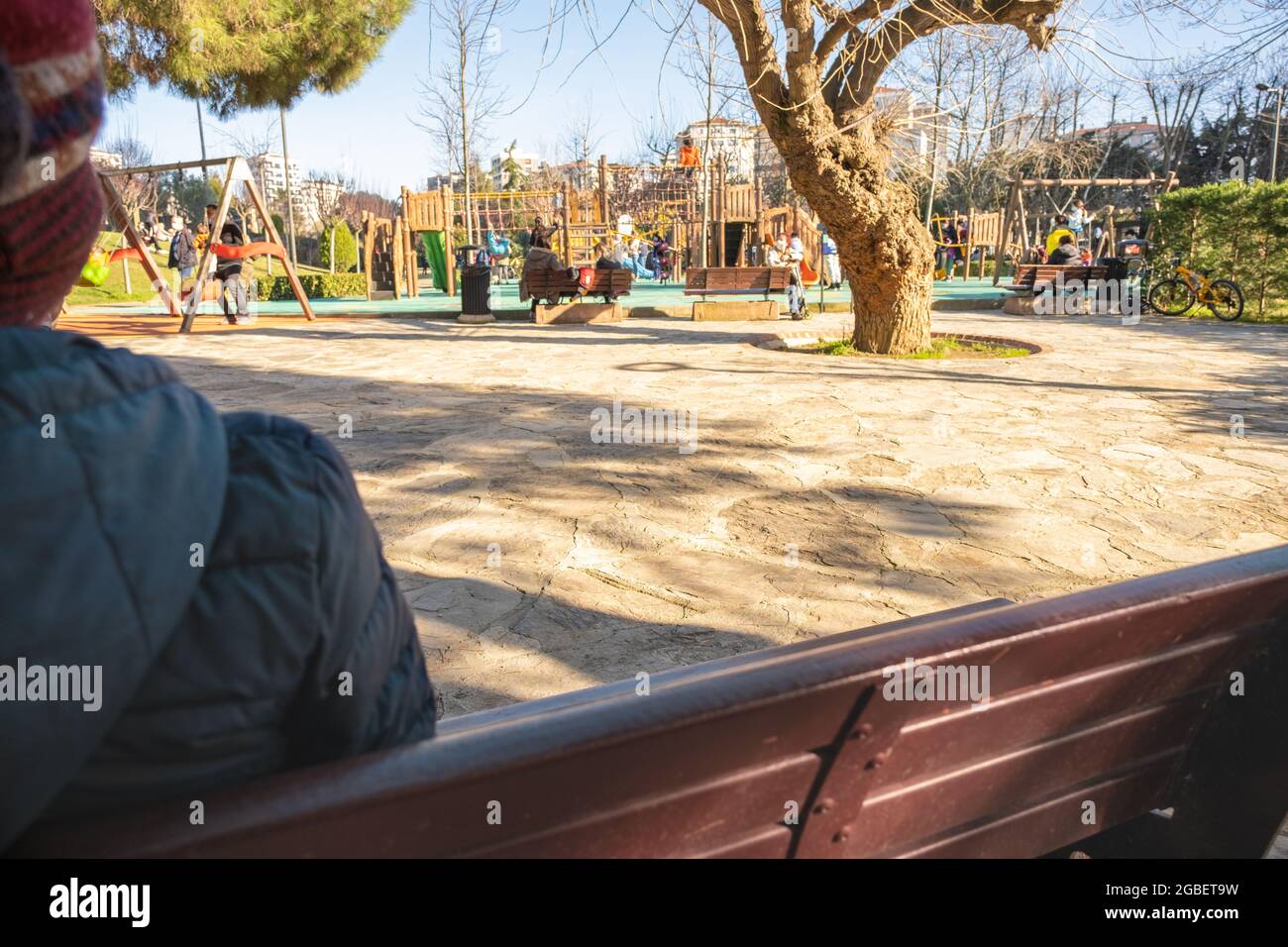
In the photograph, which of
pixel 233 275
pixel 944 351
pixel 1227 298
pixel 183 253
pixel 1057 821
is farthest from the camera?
pixel 183 253

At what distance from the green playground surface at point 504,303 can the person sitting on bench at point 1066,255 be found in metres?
1.88

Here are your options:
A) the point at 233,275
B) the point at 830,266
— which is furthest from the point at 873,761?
the point at 830,266

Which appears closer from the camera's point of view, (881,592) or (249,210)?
(881,592)

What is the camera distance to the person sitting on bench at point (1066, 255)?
58.7ft

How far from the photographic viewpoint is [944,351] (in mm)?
11281

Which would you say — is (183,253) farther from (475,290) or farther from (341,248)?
(341,248)

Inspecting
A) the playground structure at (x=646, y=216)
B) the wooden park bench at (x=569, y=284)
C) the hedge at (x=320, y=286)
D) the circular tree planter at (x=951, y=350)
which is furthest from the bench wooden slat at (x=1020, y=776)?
the hedge at (x=320, y=286)

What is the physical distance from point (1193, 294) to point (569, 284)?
33.1 ft

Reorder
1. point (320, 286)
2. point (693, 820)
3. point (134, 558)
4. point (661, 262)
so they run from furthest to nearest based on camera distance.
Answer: point (661, 262) → point (320, 286) → point (693, 820) → point (134, 558)
